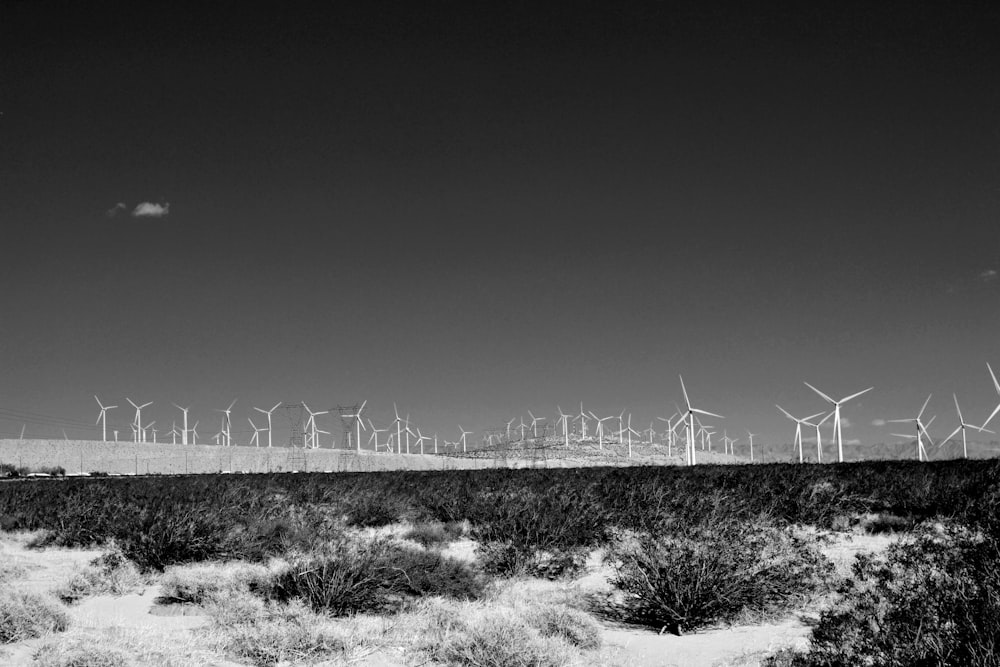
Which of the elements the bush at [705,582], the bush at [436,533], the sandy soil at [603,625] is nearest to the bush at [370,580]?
the sandy soil at [603,625]

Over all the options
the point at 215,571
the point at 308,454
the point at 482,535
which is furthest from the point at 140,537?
the point at 308,454

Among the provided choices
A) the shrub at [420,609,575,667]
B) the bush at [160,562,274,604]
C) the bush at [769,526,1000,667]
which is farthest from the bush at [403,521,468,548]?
the bush at [769,526,1000,667]

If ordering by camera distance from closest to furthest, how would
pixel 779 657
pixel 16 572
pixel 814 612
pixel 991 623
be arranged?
pixel 991 623
pixel 779 657
pixel 814 612
pixel 16 572

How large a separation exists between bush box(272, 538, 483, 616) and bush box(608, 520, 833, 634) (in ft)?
7.62

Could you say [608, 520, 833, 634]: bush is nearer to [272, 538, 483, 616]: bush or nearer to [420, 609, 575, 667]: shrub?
[420, 609, 575, 667]: shrub

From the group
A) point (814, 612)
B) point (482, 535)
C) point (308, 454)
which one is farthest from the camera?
point (308, 454)

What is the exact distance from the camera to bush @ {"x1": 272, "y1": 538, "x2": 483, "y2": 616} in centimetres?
970

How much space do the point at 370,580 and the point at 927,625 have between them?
20.4 feet

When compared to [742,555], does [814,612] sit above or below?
below

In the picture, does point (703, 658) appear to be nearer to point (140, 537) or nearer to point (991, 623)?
point (991, 623)

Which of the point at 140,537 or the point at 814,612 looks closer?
the point at 814,612

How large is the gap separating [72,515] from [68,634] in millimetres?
12113

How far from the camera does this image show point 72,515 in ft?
62.8

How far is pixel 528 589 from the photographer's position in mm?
11367
